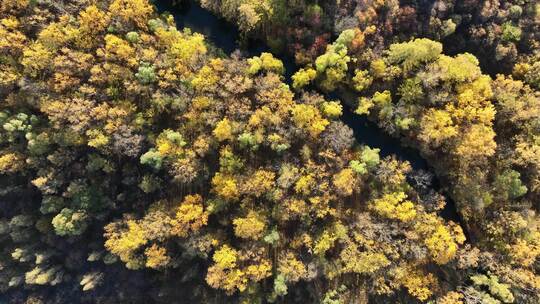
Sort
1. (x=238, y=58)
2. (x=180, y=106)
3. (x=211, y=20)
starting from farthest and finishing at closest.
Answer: (x=211, y=20), (x=238, y=58), (x=180, y=106)

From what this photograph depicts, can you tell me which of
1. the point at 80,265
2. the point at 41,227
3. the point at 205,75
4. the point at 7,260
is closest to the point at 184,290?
the point at 80,265

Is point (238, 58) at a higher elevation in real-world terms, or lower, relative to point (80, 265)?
higher

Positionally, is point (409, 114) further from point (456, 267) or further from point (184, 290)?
point (184, 290)

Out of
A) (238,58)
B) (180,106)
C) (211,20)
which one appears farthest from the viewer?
(211,20)

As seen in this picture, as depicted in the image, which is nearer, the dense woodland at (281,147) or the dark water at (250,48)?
the dense woodland at (281,147)

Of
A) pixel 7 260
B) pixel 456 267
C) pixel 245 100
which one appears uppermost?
pixel 245 100

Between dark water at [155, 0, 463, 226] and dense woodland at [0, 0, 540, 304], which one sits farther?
dark water at [155, 0, 463, 226]
